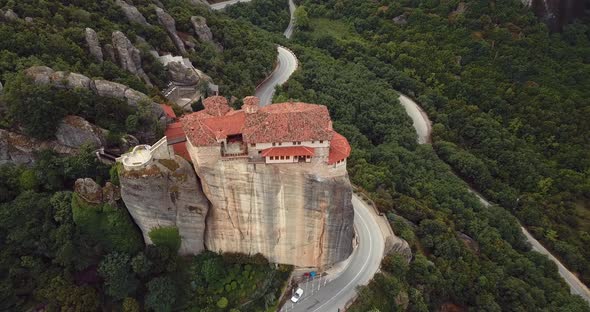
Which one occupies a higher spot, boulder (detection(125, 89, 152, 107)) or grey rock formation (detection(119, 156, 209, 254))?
boulder (detection(125, 89, 152, 107))

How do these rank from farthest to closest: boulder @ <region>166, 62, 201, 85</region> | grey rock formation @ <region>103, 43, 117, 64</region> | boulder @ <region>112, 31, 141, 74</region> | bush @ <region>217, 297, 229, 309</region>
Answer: boulder @ <region>166, 62, 201, 85</region> → boulder @ <region>112, 31, 141, 74</region> → grey rock formation @ <region>103, 43, 117, 64</region> → bush @ <region>217, 297, 229, 309</region>

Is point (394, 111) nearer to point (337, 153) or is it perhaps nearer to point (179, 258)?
point (337, 153)

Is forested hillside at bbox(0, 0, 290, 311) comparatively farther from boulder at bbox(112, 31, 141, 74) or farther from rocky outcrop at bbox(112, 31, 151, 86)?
rocky outcrop at bbox(112, 31, 151, 86)

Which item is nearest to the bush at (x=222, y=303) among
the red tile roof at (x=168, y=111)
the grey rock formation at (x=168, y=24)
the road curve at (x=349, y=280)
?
the road curve at (x=349, y=280)

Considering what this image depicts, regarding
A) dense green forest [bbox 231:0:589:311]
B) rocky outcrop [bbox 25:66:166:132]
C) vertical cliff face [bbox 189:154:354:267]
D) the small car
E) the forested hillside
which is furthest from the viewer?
dense green forest [bbox 231:0:589:311]

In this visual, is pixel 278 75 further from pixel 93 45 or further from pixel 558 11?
pixel 558 11

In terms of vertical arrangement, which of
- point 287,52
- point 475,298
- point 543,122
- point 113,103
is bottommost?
point 475,298

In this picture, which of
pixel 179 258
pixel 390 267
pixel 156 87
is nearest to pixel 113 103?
pixel 156 87

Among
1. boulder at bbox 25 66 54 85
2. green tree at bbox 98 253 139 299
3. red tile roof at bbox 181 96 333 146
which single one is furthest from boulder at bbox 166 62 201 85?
green tree at bbox 98 253 139 299
